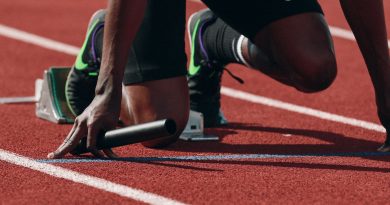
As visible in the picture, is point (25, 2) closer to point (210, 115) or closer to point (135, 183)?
point (210, 115)

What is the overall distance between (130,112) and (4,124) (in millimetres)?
637

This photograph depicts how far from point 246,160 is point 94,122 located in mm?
692

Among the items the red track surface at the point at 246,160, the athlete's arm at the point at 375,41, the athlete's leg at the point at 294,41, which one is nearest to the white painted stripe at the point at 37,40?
the red track surface at the point at 246,160

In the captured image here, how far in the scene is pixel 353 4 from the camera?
534cm

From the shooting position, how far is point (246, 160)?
5086mm

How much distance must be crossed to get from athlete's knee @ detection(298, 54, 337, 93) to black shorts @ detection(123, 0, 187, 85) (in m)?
0.58

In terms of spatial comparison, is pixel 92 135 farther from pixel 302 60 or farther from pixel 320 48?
pixel 320 48

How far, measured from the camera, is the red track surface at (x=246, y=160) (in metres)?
4.43

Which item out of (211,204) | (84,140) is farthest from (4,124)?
(211,204)

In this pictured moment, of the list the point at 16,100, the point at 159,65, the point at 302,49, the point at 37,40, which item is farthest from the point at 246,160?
the point at 37,40

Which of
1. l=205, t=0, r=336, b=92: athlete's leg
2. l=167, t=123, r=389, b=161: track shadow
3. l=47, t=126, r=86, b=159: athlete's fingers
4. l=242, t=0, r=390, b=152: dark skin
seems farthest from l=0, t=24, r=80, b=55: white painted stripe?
l=47, t=126, r=86, b=159: athlete's fingers

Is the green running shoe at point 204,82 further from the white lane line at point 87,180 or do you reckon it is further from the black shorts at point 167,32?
the white lane line at point 87,180

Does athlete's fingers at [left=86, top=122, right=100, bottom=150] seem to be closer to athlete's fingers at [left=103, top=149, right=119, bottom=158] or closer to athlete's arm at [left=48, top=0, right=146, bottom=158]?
athlete's arm at [left=48, top=0, right=146, bottom=158]

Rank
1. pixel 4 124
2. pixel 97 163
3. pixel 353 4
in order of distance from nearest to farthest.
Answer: pixel 97 163
pixel 353 4
pixel 4 124
